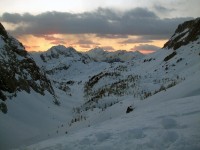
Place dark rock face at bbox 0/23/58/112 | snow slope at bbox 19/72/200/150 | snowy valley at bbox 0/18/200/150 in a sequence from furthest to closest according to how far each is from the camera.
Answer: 1. dark rock face at bbox 0/23/58/112
2. snowy valley at bbox 0/18/200/150
3. snow slope at bbox 19/72/200/150

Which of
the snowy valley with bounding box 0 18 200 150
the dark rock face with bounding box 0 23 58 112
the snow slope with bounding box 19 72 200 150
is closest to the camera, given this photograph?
the snow slope with bounding box 19 72 200 150

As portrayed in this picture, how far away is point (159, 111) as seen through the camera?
32.1ft

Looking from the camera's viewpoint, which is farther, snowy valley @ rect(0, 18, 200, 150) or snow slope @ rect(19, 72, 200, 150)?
snowy valley @ rect(0, 18, 200, 150)

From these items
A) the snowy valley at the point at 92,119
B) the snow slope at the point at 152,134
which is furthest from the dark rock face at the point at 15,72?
the snow slope at the point at 152,134

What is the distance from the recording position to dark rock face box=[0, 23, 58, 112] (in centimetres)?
1722

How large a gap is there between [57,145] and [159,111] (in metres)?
3.50

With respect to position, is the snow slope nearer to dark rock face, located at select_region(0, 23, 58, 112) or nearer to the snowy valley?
the snowy valley

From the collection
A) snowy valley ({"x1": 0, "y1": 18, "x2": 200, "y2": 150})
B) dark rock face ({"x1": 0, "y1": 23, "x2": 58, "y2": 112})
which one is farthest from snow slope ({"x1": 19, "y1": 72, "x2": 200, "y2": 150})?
dark rock face ({"x1": 0, "y1": 23, "x2": 58, "y2": 112})

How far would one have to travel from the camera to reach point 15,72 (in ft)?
66.2

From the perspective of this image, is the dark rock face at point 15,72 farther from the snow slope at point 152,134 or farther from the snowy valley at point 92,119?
the snow slope at point 152,134

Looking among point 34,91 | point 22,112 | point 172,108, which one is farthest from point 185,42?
point 172,108

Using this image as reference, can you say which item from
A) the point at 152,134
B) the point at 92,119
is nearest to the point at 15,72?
the point at 92,119

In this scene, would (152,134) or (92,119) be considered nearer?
(152,134)

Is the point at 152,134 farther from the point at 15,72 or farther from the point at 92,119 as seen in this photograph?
the point at 15,72
